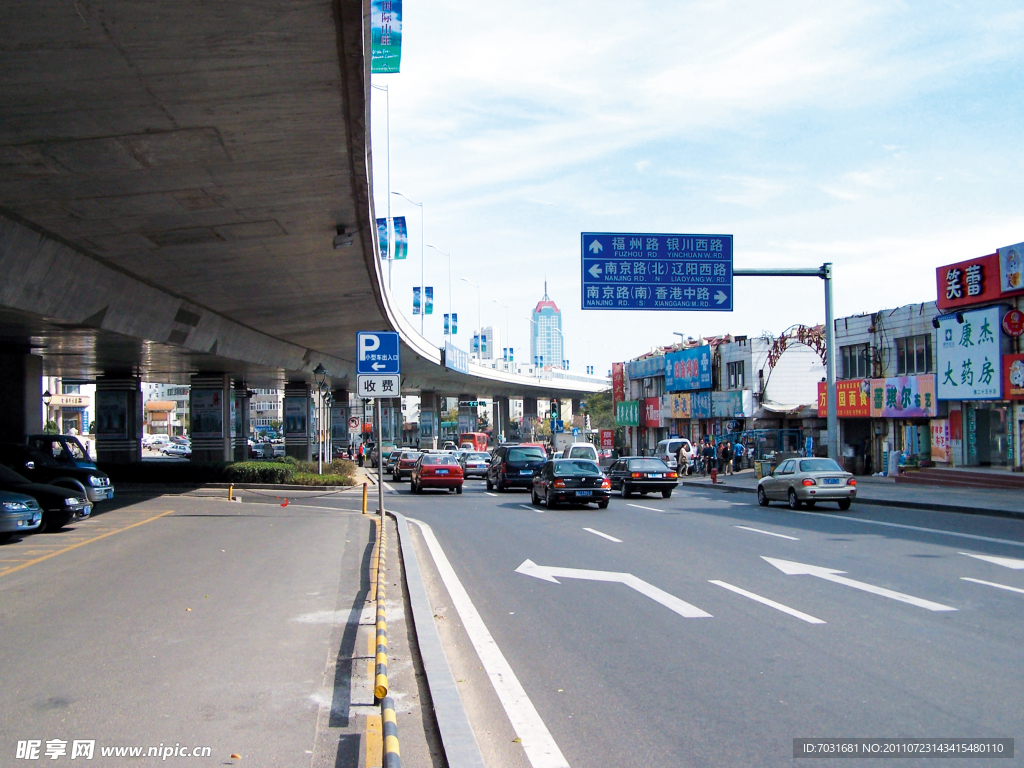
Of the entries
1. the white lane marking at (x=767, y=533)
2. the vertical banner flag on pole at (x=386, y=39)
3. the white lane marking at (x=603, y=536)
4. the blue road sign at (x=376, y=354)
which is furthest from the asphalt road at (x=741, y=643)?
the vertical banner flag on pole at (x=386, y=39)

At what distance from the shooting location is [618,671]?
284 inches

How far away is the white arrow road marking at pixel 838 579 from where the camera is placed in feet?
32.2

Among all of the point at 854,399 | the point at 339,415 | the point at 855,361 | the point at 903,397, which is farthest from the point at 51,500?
the point at 339,415

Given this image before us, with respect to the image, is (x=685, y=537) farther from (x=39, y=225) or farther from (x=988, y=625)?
(x=39, y=225)

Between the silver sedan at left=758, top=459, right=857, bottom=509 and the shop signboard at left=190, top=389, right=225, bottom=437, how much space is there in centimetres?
2773

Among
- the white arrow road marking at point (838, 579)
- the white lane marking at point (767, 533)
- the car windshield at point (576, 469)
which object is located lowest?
the white lane marking at point (767, 533)

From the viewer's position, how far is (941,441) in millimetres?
34188

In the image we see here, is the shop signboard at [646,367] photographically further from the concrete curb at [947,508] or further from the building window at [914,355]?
the concrete curb at [947,508]

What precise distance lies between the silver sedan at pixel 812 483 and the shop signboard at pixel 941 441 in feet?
37.5

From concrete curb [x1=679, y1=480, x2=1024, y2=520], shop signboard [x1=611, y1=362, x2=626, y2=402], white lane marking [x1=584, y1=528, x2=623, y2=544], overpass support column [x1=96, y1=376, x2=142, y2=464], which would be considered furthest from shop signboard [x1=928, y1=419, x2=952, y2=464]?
shop signboard [x1=611, y1=362, x2=626, y2=402]

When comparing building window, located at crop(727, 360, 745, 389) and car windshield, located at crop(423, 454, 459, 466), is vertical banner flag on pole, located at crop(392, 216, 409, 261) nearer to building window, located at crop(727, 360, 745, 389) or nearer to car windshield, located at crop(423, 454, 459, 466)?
car windshield, located at crop(423, 454, 459, 466)

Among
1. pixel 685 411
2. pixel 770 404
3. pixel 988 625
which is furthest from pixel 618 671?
pixel 685 411

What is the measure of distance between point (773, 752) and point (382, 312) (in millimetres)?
28508

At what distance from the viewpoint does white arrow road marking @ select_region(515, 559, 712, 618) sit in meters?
9.70
